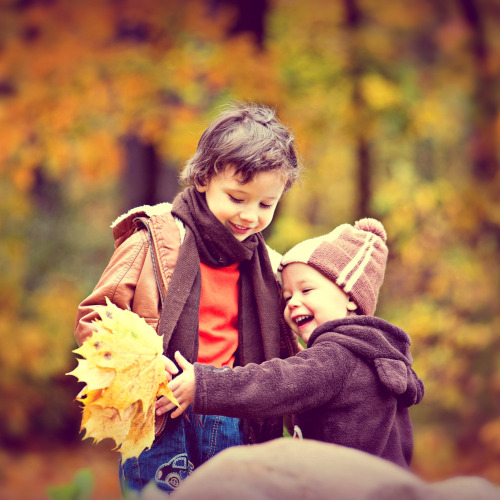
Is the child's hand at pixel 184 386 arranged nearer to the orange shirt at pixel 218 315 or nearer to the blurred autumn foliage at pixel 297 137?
the orange shirt at pixel 218 315

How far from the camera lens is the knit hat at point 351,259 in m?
2.82

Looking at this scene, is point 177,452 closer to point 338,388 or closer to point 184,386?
point 184,386

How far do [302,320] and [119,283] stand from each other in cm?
71

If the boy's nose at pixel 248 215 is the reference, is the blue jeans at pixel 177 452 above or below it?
below

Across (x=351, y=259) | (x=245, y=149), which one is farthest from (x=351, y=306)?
(x=245, y=149)

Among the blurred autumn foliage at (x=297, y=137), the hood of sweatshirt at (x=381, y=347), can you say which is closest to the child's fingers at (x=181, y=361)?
the hood of sweatshirt at (x=381, y=347)

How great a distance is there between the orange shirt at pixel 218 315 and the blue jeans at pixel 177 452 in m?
0.23

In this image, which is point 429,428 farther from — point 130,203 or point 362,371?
point 362,371

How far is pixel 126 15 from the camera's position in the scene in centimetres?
719

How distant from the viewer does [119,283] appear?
2.68m

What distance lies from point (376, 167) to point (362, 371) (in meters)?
6.93

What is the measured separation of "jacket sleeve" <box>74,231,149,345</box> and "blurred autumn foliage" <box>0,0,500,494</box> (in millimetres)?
3628

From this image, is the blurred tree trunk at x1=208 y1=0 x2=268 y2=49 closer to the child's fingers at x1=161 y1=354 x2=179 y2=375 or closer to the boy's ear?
the boy's ear

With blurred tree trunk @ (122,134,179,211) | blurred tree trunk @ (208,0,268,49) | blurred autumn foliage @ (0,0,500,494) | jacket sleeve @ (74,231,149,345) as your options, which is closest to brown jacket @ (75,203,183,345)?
jacket sleeve @ (74,231,149,345)
